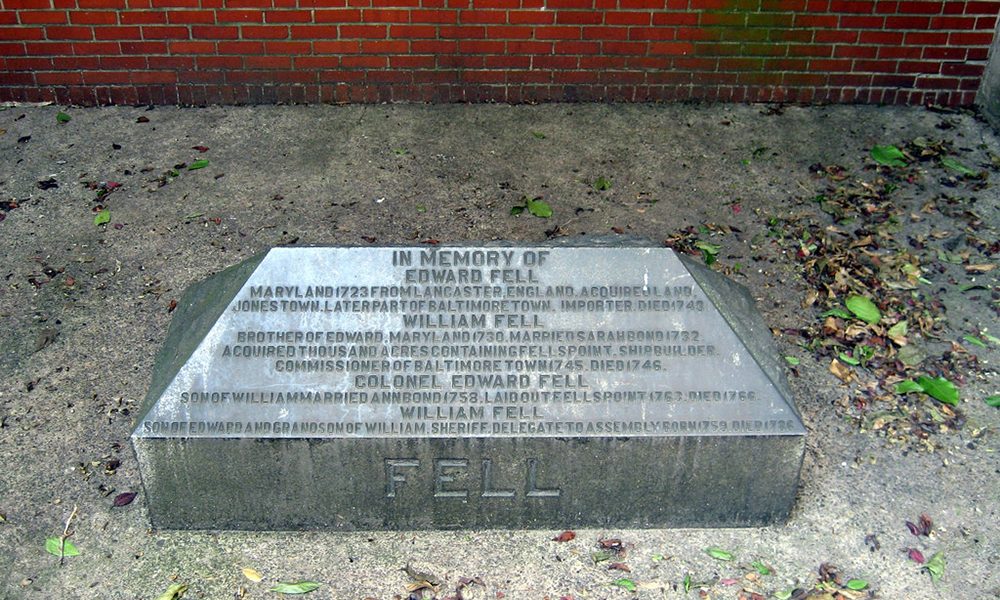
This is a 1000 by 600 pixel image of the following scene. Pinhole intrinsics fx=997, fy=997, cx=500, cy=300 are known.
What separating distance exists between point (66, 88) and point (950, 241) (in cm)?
500

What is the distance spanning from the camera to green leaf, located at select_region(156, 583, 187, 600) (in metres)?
3.21

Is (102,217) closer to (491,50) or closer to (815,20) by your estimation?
(491,50)

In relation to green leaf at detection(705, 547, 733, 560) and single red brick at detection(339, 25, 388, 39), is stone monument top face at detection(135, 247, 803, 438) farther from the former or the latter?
single red brick at detection(339, 25, 388, 39)

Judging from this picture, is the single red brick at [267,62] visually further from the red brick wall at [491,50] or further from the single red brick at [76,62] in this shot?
the single red brick at [76,62]

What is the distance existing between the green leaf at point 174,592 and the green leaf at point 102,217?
237cm

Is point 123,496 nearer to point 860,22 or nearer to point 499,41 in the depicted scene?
point 499,41

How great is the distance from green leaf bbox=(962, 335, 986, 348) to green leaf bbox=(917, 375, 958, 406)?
1.02 ft

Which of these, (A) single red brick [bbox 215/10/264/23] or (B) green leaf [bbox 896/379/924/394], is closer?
(B) green leaf [bbox 896/379/924/394]

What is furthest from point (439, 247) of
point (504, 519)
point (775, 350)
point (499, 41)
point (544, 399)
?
point (499, 41)

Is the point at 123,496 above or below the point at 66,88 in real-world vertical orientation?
below

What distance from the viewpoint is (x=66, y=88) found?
594 centimetres

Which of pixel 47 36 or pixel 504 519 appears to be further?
pixel 47 36

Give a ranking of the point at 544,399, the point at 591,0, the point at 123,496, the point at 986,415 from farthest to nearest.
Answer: the point at 591,0
the point at 986,415
the point at 123,496
the point at 544,399

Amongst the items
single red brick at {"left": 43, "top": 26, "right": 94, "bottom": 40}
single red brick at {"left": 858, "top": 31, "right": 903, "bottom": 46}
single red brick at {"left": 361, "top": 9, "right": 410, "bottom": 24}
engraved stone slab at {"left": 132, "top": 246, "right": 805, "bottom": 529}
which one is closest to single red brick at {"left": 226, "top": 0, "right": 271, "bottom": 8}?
single red brick at {"left": 361, "top": 9, "right": 410, "bottom": 24}
